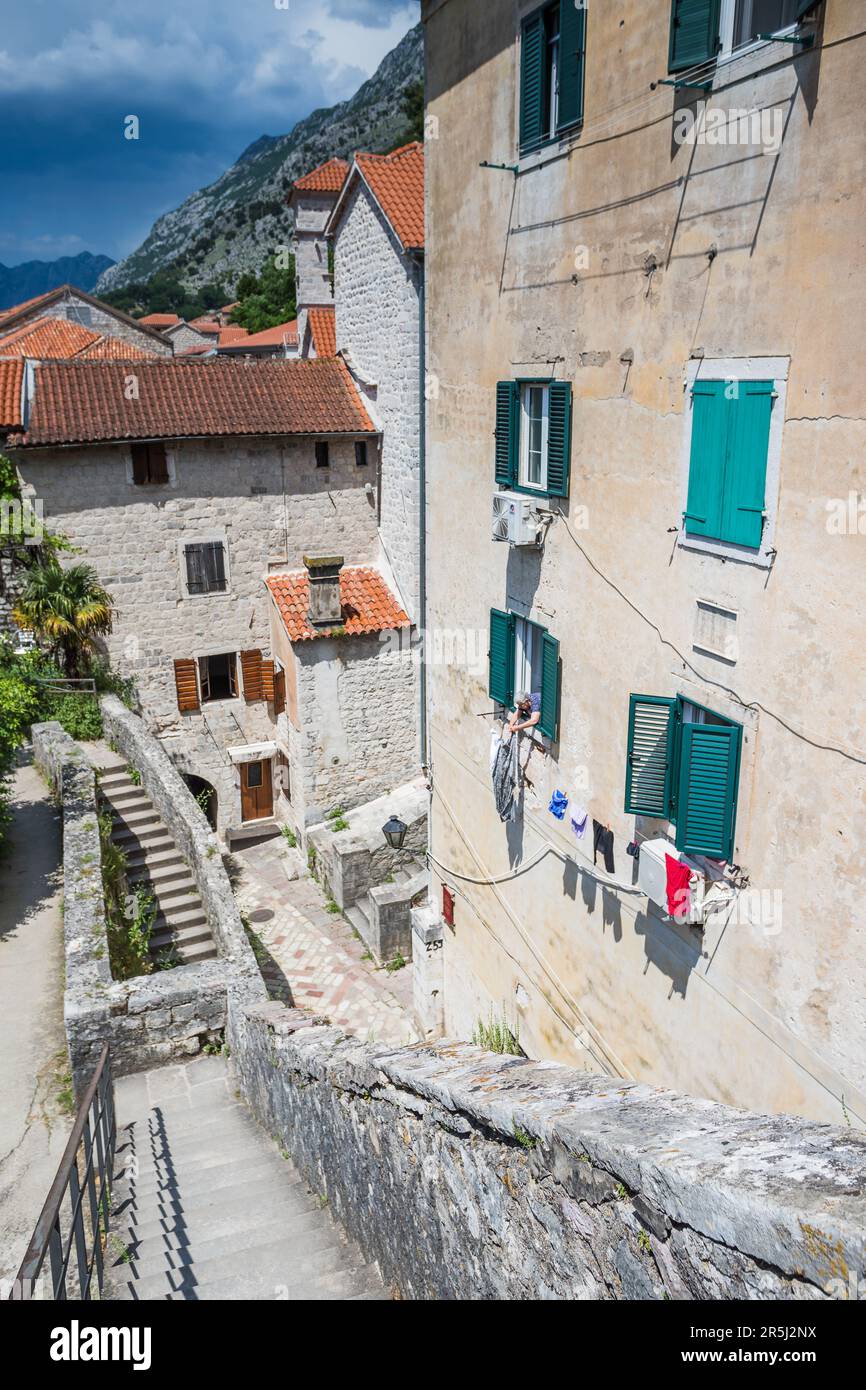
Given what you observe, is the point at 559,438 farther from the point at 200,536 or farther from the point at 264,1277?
the point at 200,536

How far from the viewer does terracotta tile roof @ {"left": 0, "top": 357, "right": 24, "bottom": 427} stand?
62.6 feet

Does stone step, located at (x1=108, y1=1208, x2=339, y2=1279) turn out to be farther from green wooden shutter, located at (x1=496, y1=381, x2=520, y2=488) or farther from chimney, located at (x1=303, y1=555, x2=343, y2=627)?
chimney, located at (x1=303, y1=555, x2=343, y2=627)

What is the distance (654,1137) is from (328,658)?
57.1 ft

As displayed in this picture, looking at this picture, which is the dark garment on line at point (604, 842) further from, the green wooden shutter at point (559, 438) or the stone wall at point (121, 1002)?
the stone wall at point (121, 1002)

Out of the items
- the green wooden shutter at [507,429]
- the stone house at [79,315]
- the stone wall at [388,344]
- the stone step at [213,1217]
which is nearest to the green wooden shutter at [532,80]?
the green wooden shutter at [507,429]

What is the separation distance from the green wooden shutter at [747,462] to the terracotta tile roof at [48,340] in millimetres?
31435

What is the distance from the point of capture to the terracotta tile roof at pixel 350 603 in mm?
20250

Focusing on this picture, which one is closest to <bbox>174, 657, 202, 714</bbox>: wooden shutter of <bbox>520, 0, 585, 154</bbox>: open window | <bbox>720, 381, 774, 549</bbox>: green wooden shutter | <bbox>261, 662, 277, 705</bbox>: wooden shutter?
<bbox>261, 662, 277, 705</bbox>: wooden shutter

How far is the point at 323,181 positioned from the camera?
86.7 ft

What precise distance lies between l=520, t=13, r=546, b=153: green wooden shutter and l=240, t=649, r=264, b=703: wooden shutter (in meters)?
14.4

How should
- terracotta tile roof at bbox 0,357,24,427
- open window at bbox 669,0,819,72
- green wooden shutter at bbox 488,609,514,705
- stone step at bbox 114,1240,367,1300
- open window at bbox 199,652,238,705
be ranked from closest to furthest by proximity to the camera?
1. stone step at bbox 114,1240,367,1300
2. open window at bbox 669,0,819,72
3. green wooden shutter at bbox 488,609,514,705
4. terracotta tile roof at bbox 0,357,24,427
5. open window at bbox 199,652,238,705

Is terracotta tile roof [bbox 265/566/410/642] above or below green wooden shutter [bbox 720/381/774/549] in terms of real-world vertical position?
below

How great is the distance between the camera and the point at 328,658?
804 inches

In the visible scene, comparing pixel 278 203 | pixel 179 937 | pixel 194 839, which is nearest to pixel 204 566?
pixel 194 839
